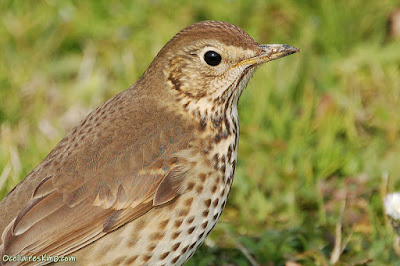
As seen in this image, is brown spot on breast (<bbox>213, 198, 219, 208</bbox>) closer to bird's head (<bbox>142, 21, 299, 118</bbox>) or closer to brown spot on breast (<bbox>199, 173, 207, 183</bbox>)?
brown spot on breast (<bbox>199, 173, 207, 183</bbox>)

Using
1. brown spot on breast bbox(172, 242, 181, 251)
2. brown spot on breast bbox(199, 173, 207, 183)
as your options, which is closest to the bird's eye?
brown spot on breast bbox(199, 173, 207, 183)

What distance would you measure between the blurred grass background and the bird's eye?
1066 millimetres

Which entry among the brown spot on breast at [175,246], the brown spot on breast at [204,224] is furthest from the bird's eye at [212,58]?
the brown spot on breast at [175,246]

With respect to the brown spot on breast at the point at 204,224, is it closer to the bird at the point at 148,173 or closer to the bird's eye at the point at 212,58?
the bird at the point at 148,173

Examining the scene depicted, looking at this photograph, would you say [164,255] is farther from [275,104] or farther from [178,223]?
[275,104]

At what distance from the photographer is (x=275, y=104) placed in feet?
17.6

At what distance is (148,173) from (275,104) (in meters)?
2.05

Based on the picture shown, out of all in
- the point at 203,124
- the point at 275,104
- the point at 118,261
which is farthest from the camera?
Answer: the point at 275,104

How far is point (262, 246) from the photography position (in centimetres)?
414

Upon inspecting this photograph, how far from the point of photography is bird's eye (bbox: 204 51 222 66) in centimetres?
364

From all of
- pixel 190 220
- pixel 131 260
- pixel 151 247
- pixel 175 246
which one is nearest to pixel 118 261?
pixel 131 260

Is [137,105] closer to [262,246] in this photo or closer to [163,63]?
[163,63]

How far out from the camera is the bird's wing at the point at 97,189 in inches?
132

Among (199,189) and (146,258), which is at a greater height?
(199,189)
